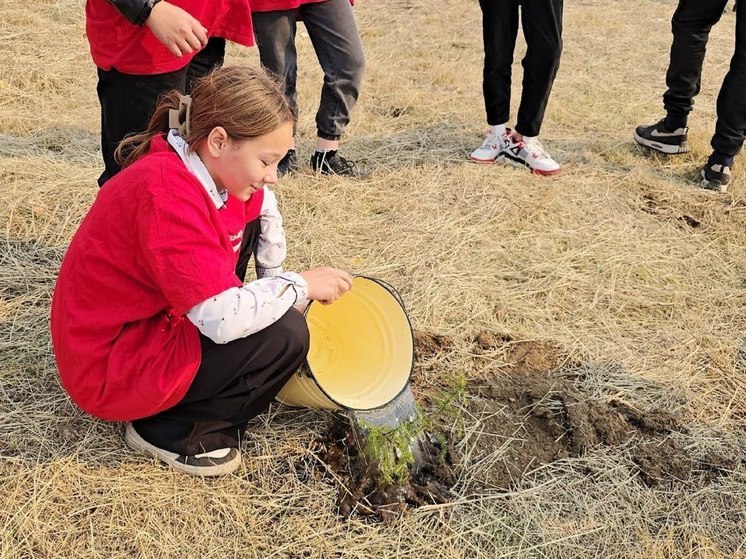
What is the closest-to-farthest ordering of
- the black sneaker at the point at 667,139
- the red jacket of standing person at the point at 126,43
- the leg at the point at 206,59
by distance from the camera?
1. the red jacket of standing person at the point at 126,43
2. the leg at the point at 206,59
3. the black sneaker at the point at 667,139

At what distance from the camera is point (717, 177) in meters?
3.93

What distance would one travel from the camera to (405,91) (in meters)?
5.23

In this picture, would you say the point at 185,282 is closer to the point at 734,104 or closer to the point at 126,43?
the point at 126,43

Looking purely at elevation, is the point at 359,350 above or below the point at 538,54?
below

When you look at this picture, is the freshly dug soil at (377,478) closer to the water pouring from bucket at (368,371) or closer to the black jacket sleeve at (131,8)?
the water pouring from bucket at (368,371)

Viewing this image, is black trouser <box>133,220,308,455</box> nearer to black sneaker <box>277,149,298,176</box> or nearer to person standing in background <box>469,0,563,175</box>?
black sneaker <box>277,149,298,176</box>

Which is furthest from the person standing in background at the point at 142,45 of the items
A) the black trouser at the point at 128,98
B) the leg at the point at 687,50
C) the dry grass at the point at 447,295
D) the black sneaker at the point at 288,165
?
the leg at the point at 687,50

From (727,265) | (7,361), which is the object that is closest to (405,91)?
(727,265)

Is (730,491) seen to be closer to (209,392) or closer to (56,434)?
(209,392)

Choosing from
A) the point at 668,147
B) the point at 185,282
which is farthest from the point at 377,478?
the point at 668,147

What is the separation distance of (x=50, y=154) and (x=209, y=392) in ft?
8.44

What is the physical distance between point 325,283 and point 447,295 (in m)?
1.15

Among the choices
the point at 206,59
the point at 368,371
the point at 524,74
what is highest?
the point at 206,59

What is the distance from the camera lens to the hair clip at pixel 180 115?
1.79 meters
